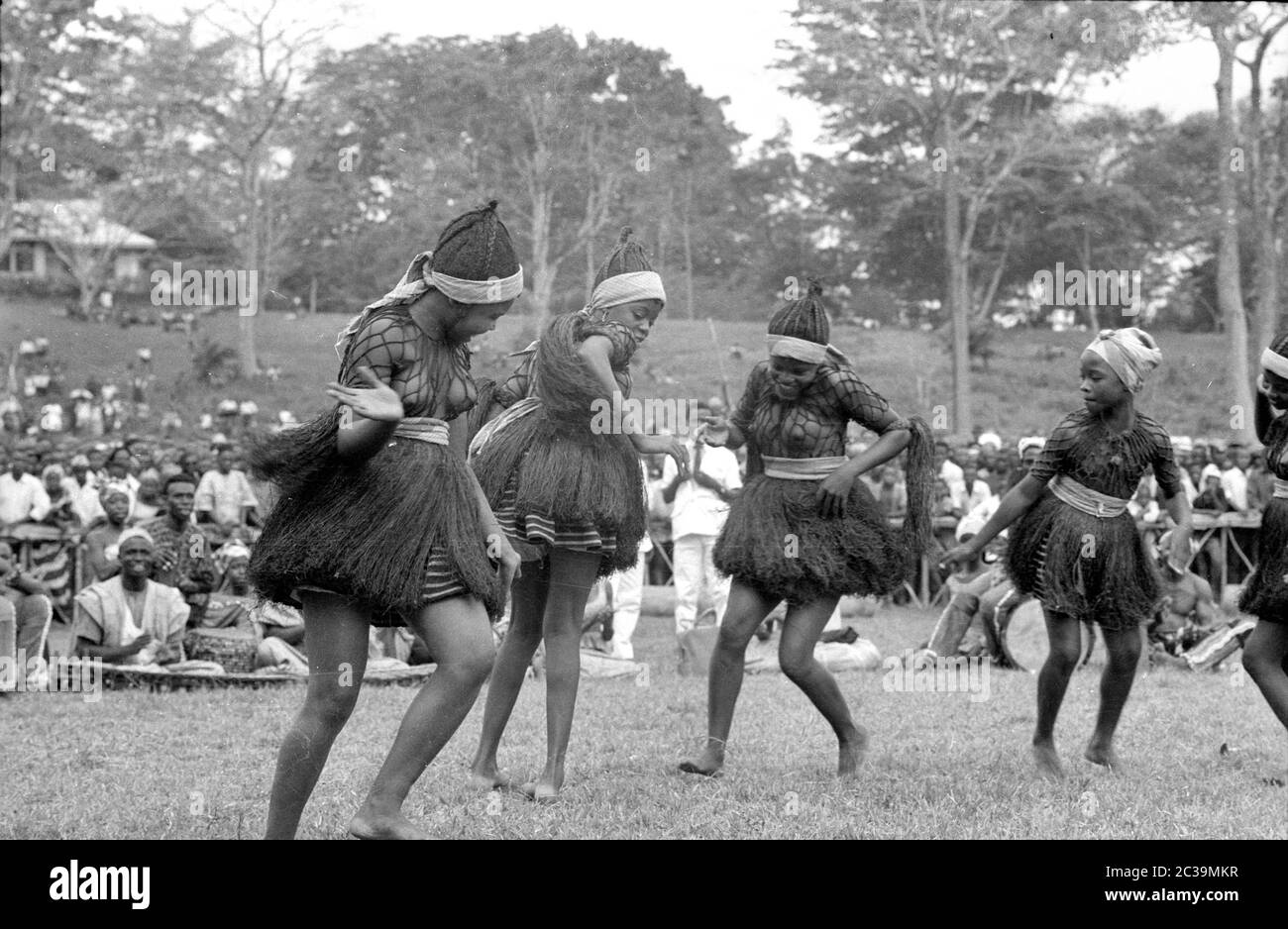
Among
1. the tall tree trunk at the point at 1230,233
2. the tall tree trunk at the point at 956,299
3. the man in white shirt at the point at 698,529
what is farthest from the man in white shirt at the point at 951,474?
the tall tree trunk at the point at 1230,233

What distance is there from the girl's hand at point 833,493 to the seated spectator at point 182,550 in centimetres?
510

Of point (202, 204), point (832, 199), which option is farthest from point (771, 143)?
point (202, 204)

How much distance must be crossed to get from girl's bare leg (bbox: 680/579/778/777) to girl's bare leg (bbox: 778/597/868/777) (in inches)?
5.7

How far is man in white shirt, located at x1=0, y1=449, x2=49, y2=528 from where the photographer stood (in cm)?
1435

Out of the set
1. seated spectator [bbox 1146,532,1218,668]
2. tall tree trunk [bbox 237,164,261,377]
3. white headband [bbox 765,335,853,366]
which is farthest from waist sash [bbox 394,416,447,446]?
tall tree trunk [bbox 237,164,261,377]

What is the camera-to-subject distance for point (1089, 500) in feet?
21.0

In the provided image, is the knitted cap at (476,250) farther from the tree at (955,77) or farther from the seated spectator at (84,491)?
the tree at (955,77)

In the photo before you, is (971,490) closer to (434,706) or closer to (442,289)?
(442,289)

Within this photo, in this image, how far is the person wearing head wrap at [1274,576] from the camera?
6152 millimetres

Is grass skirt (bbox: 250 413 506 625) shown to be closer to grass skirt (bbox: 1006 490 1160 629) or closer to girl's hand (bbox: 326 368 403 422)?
girl's hand (bbox: 326 368 403 422)

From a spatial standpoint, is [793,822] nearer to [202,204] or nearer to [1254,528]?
[1254,528]

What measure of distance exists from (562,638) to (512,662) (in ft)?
0.88

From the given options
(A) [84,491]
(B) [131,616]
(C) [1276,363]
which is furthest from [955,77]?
(C) [1276,363]
